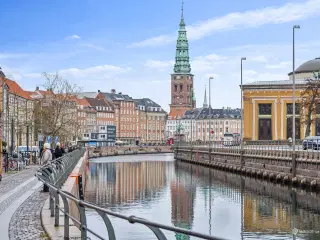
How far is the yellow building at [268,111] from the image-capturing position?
117812 mm

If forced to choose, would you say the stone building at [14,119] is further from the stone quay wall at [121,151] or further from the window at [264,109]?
the window at [264,109]

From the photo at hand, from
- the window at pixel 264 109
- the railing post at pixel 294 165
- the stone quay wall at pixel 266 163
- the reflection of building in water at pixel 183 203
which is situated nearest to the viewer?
the reflection of building in water at pixel 183 203

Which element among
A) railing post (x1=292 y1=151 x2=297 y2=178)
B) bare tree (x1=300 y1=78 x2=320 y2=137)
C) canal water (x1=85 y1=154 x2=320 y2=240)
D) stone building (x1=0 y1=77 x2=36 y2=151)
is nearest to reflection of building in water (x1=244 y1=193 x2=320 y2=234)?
canal water (x1=85 y1=154 x2=320 y2=240)

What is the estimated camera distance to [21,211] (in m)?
21.7

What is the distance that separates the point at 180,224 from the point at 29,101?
12161 centimetres

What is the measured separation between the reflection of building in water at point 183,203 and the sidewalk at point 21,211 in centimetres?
481

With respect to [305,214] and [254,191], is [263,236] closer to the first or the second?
[305,214]

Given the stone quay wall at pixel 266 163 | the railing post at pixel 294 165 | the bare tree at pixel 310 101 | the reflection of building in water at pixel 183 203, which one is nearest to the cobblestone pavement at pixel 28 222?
the reflection of building in water at pixel 183 203

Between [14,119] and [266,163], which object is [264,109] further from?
[266,163]

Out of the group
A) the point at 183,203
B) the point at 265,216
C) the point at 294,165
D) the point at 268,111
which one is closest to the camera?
the point at 265,216

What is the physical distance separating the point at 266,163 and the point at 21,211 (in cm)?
4507

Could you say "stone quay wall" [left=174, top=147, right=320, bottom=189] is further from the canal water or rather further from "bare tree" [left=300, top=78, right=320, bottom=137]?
"bare tree" [left=300, top=78, right=320, bottom=137]

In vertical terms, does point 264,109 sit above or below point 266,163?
above

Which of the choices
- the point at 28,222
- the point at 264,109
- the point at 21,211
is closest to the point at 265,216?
the point at 21,211
